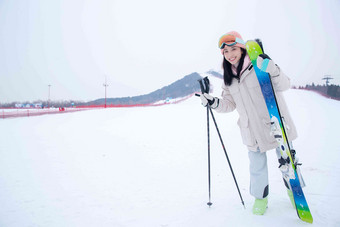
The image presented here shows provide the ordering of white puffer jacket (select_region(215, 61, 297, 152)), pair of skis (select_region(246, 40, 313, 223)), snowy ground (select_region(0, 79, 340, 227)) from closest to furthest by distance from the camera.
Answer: pair of skis (select_region(246, 40, 313, 223)) → white puffer jacket (select_region(215, 61, 297, 152)) → snowy ground (select_region(0, 79, 340, 227))

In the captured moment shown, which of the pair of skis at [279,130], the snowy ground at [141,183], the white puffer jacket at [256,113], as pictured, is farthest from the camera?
the snowy ground at [141,183]

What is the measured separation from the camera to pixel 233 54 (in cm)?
233

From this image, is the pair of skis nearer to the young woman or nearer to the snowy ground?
the young woman

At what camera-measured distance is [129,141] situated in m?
7.97

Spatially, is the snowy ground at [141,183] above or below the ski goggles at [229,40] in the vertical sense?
below

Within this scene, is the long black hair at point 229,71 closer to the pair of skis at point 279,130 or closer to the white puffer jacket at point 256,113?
the white puffer jacket at point 256,113

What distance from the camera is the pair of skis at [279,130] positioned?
82.6 inches

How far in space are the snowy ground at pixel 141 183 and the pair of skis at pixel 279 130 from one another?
294 millimetres

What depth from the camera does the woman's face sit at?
2.33 meters

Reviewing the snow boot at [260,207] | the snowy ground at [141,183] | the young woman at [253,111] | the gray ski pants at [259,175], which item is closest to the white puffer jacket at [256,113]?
the young woman at [253,111]

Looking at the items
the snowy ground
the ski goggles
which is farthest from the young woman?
the snowy ground

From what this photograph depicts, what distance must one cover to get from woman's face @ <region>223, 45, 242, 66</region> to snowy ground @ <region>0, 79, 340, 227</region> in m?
2.00

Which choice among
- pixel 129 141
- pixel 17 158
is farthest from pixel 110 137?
pixel 17 158

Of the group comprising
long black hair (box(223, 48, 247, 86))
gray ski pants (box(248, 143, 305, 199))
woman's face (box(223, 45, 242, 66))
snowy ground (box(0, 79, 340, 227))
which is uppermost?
woman's face (box(223, 45, 242, 66))
